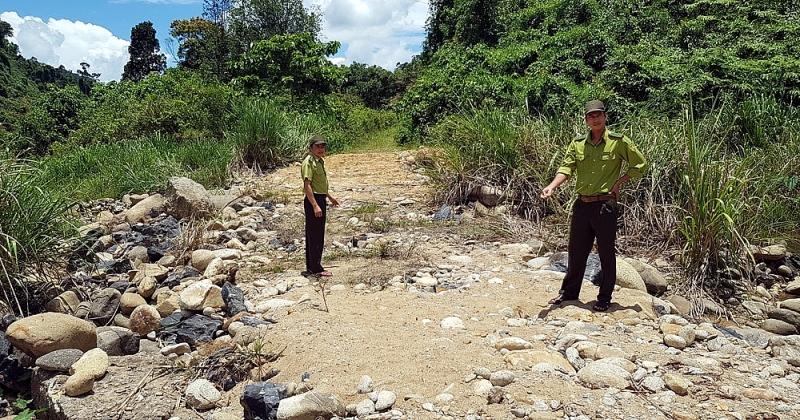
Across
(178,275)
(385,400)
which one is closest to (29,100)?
(178,275)

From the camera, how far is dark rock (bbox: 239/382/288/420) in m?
2.95

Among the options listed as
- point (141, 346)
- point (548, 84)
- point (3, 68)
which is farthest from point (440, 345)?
point (3, 68)

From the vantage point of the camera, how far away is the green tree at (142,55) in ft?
119

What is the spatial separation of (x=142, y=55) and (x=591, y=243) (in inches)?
1478

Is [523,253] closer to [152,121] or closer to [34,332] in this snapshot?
[34,332]

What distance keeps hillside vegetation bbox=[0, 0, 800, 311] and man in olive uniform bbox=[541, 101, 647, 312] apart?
144cm

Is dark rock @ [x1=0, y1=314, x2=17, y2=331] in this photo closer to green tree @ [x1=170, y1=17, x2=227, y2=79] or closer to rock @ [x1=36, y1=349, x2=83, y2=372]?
rock @ [x1=36, y1=349, x2=83, y2=372]

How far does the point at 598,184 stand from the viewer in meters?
4.07

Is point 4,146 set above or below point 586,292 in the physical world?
above

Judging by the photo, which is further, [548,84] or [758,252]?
[548,84]

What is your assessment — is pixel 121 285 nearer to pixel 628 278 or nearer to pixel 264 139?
pixel 628 278

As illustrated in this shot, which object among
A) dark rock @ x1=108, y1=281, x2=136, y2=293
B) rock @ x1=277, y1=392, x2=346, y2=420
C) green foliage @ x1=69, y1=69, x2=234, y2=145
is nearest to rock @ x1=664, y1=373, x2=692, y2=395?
rock @ x1=277, y1=392, x2=346, y2=420

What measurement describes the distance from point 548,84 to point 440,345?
8926 millimetres

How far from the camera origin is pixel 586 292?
4645 millimetres
